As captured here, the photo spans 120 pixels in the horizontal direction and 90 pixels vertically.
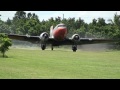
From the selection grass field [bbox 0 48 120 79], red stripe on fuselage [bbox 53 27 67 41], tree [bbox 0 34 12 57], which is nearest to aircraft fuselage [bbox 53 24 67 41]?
red stripe on fuselage [bbox 53 27 67 41]

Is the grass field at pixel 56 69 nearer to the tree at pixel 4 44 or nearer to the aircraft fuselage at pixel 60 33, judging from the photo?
the tree at pixel 4 44

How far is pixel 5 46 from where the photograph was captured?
91.9ft

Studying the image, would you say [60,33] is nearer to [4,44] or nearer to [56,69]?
[4,44]

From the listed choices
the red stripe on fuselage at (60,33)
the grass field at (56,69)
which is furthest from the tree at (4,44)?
the red stripe on fuselage at (60,33)

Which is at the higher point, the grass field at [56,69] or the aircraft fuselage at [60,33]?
the aircraft fuselage at [60,33]

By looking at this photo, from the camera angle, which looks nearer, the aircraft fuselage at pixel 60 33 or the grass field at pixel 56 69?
the grass field at pixel 56 69

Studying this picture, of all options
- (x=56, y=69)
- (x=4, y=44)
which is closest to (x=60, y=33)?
(x=4, y=44)

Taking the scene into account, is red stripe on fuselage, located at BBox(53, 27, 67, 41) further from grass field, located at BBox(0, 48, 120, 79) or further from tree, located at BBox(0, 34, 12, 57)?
grass field, located at BBox(0, 48, 120, 79)

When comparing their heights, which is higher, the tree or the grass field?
the tree

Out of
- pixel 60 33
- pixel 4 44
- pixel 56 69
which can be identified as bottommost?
pixel 56 69
